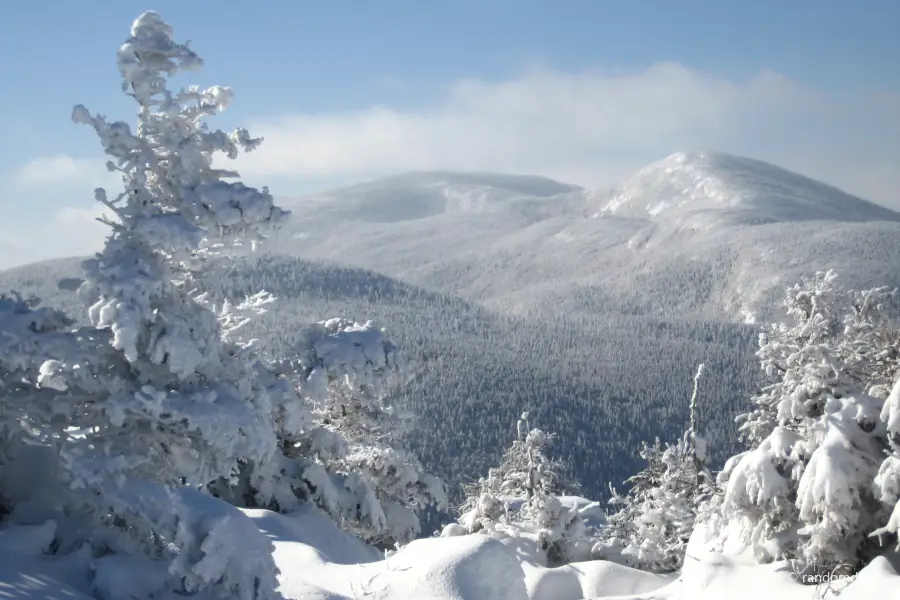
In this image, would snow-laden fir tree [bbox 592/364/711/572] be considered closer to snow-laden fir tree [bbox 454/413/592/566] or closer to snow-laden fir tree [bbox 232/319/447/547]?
snow-laden fir tree [bbox 454/413/592/566]

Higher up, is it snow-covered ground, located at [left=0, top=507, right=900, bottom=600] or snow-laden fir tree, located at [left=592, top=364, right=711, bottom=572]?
snow-covered ground, located at [left=0, top=507, right=900, bottom=600]

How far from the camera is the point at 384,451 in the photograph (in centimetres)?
2081

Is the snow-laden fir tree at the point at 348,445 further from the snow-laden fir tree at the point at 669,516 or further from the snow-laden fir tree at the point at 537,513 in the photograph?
the snow-laden fir tree at the point at 669,516

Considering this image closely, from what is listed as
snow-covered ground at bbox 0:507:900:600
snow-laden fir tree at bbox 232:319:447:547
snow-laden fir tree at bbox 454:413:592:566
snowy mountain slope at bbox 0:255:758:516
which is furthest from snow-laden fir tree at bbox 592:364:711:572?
snowy mountain slope at bbox 0:255:758:516

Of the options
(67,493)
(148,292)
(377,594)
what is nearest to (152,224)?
(148,292)

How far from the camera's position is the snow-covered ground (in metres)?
10.2

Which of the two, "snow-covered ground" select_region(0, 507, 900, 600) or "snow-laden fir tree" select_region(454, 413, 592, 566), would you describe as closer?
"snow-covered ground" select_region(0, 507, 900, 600)

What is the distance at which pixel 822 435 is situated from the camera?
1322cm

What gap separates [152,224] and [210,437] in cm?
311

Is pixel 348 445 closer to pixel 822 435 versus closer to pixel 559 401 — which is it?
pixel 822 435

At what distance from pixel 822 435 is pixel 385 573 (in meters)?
7.86

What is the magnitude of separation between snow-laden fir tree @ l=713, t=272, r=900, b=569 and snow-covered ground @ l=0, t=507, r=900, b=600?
0.68 meters

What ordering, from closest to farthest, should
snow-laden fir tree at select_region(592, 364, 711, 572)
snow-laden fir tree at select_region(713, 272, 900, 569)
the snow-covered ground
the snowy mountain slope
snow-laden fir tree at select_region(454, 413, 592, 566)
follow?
the snow-covered ground < snow-laden fir tree at select_region(713, 272, 900, 569) < snow-laden fir tree at select_region(454, 413, 592, 566) < snow-laden fir tree at select_region(592, 364, 711, 572) < the snowy mountain slope

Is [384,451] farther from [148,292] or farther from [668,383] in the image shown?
[668,383]
